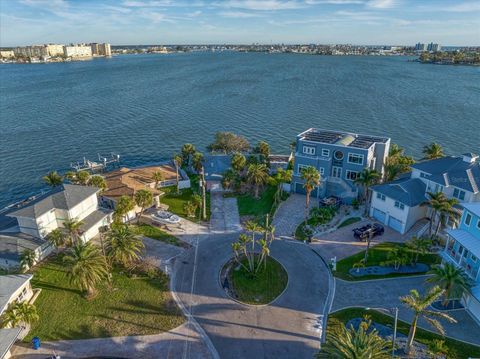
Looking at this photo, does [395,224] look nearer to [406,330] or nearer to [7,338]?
[406,330]

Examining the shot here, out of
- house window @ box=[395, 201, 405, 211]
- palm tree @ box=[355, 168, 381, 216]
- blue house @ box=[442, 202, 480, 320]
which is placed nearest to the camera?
blue house @ box=[442, 202, 480, 320]

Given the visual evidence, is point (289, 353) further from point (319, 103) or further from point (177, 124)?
point (319, 103)

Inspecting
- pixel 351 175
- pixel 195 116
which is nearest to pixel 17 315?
pixel 351 175

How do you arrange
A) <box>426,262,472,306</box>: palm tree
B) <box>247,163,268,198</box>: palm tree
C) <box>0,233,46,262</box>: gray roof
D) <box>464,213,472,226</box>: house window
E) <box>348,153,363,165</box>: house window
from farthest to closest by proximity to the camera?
<box>247,163,268,198</box>: palm tree < <box>348,153,363,165</box>: house window < <box>0,233,46,262</box>: gray roof < <box>464,213,472,226</box>: house window < <box>426,262,472,306</box>: palm tree

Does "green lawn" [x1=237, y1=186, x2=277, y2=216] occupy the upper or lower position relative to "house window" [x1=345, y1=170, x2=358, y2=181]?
lower

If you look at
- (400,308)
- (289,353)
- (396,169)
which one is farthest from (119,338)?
(396,169)

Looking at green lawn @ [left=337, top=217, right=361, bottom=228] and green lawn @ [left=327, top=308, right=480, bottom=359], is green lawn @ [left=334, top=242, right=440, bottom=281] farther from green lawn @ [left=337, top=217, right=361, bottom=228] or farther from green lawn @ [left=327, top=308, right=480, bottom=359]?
green lawn @ [left=337, top=217, right=361, bottom=228]

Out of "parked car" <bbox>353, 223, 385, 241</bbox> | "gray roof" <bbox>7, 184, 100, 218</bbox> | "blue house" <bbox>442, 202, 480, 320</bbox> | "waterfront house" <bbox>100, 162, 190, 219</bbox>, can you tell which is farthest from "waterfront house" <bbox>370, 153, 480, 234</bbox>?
"gray roof" <bbox>7, 184, 100, 218</bbox>
